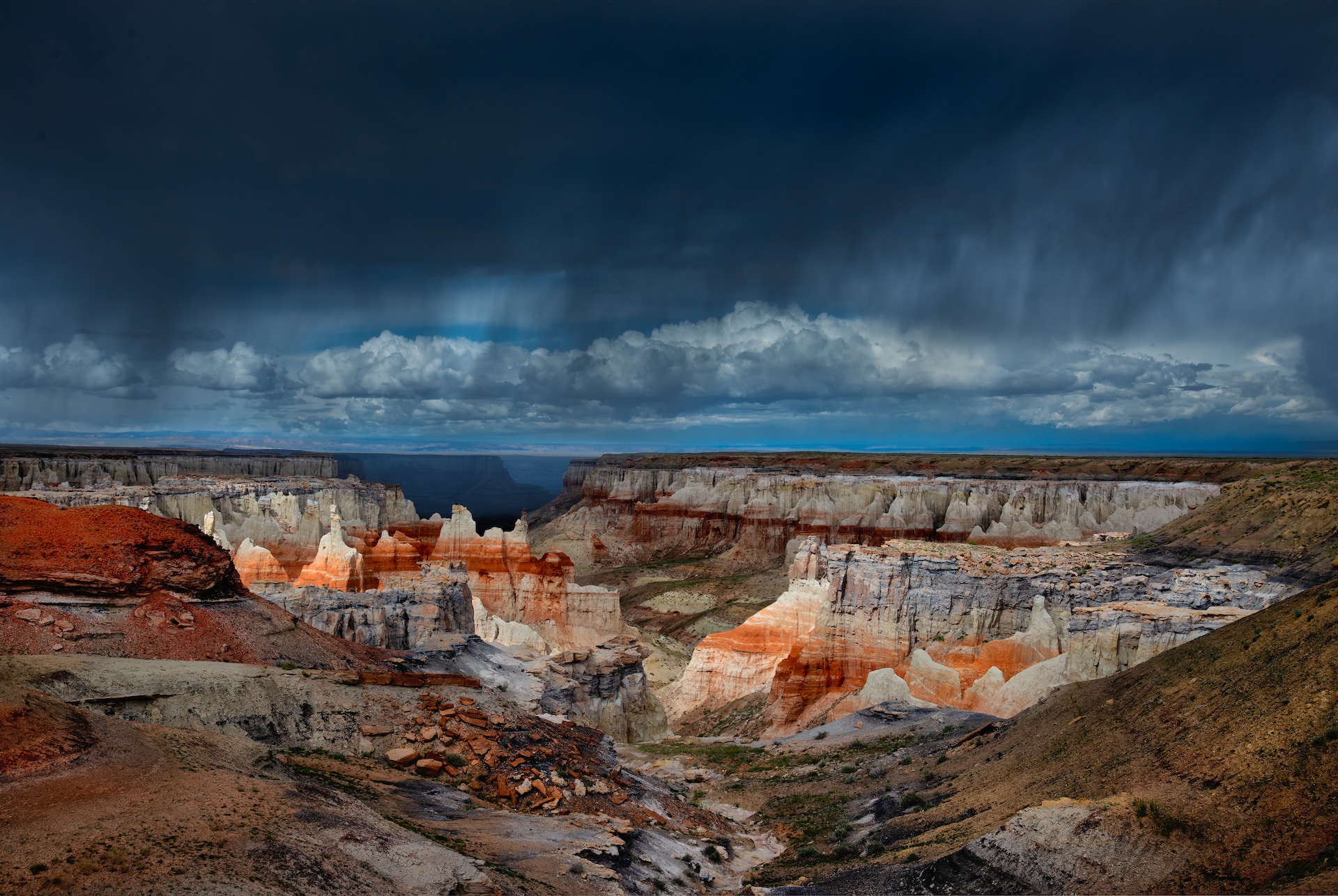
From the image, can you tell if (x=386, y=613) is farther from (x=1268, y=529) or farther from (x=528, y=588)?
(x=1268, y=529)

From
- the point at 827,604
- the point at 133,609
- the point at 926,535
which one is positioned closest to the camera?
the point at 133,609

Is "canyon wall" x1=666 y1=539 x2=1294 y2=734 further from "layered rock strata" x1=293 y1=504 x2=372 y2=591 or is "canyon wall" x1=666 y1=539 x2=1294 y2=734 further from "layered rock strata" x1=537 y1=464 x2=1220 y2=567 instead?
"layered rock strata" x1=537 y1=464 x2=1220 y2=567

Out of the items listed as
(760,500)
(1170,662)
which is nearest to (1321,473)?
(1170,662)

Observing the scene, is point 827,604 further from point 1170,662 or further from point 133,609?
point 133,609

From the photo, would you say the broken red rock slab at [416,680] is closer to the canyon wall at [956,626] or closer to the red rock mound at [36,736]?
the red rock mound at [36,736]

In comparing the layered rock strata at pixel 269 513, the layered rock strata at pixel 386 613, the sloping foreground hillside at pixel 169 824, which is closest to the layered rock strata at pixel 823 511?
the layered rock strata at pixel 269 513

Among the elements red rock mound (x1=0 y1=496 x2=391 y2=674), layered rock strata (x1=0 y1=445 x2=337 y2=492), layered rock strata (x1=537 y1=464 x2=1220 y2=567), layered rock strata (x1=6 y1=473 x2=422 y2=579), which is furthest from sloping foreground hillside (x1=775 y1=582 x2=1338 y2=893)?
layered rock strata (x1=0 y1=445 x2=337 y2=492)
